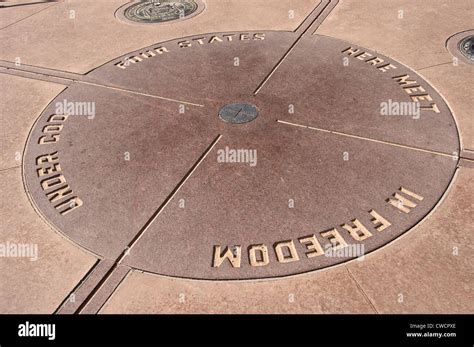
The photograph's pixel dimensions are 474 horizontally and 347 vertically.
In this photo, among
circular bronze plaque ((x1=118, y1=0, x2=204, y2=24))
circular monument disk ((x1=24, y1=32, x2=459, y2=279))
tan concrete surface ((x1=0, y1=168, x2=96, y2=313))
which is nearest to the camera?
tan concrete surface ((x1=0, y1=168, x2=96, y2=313))

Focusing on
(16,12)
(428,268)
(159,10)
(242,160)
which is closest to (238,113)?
(242,160)

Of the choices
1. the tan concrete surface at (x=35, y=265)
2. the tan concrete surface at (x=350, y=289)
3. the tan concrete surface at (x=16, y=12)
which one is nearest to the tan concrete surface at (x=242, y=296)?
the tan concrete surface at (x=350, y=289)

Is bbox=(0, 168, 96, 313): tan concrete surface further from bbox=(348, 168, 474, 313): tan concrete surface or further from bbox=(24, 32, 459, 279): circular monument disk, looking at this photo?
bbox=(348, 168, 474, 313): tan concrete surface

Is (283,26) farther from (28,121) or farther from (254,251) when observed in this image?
(254,251)

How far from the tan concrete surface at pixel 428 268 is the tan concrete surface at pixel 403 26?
10.9ft

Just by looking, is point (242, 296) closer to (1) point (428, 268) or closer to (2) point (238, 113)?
(1) point (428, 268)

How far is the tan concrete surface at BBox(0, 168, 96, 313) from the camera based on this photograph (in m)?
3.82

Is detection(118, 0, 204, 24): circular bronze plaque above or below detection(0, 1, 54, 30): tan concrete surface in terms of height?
above

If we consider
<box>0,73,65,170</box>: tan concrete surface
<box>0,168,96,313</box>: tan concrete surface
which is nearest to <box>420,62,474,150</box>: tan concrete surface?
<box>0,168,96,313</box>: tan concrete surface

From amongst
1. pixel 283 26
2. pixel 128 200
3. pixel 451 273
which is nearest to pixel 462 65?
pixel 283 26

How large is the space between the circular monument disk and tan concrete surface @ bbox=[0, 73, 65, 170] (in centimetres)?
18

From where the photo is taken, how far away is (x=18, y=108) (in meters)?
6.38

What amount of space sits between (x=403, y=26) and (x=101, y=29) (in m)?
5.52
